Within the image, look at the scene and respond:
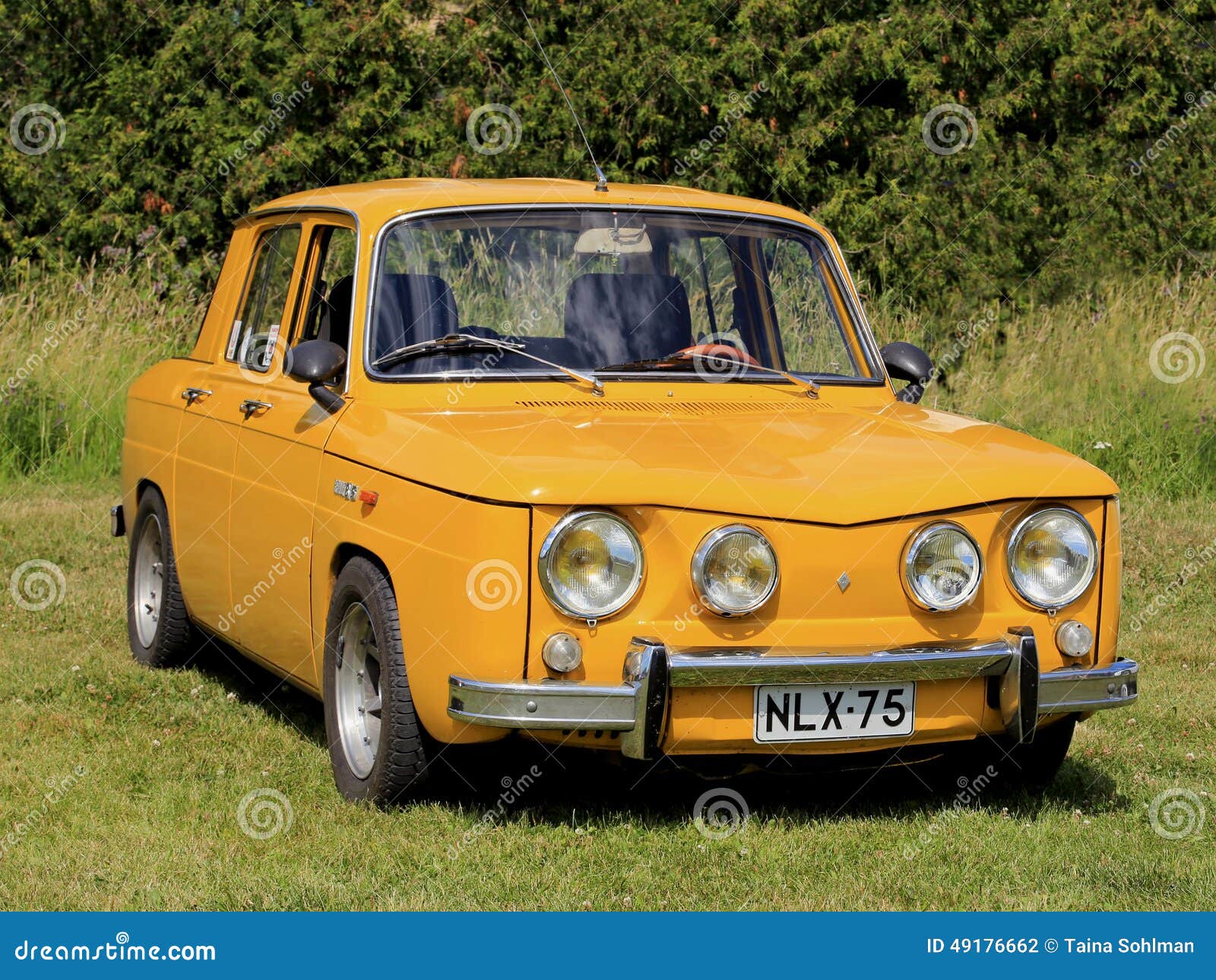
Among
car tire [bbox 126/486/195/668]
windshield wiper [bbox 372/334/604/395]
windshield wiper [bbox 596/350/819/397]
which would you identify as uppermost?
windshield wiper [bbox 372/334/604/395]

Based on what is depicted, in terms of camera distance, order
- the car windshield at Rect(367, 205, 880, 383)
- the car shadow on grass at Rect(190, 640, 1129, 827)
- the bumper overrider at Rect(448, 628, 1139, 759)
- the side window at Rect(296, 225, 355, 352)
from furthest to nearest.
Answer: the side window at Rect(296, 225, 355, 352)
the car windshield at Rect(367, 205, 880, 383)
the car shadow on grass at Rect(190, 640, 1129, 827)
the bumper overrider at Rect(448, 628, 1139, 759)

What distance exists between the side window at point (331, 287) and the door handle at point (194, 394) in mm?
602

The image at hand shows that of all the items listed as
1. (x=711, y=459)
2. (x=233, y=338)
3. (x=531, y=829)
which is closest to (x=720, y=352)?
(x=711, y=459)

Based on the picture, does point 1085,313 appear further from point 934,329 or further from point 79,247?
point 79,247

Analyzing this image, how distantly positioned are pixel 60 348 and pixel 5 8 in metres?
6.44

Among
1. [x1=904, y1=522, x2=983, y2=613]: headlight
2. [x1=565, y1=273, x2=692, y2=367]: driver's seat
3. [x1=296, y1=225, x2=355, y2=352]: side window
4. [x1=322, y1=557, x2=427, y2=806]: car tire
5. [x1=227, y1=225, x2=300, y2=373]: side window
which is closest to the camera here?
[x1=904, y1=522, x2=983, y2=613]: headlight

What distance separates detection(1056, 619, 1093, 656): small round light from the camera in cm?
486

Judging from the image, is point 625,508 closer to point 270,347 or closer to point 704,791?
point 704,791

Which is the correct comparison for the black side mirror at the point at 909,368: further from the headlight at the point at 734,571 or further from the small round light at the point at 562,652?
the small round light at the point at 562,652

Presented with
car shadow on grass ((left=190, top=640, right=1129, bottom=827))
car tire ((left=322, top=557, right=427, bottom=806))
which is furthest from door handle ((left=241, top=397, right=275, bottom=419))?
car shadow on grass ((left=190, top=640, right=1129, bottom=827))

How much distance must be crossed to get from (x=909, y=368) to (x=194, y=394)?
276cm

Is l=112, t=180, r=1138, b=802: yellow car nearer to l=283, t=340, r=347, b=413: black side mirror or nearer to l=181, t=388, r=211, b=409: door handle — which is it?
l=283, t=340, r=347, b=413: black side mirror

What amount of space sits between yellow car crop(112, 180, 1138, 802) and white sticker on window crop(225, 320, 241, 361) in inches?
13.9

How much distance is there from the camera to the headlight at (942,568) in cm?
470
